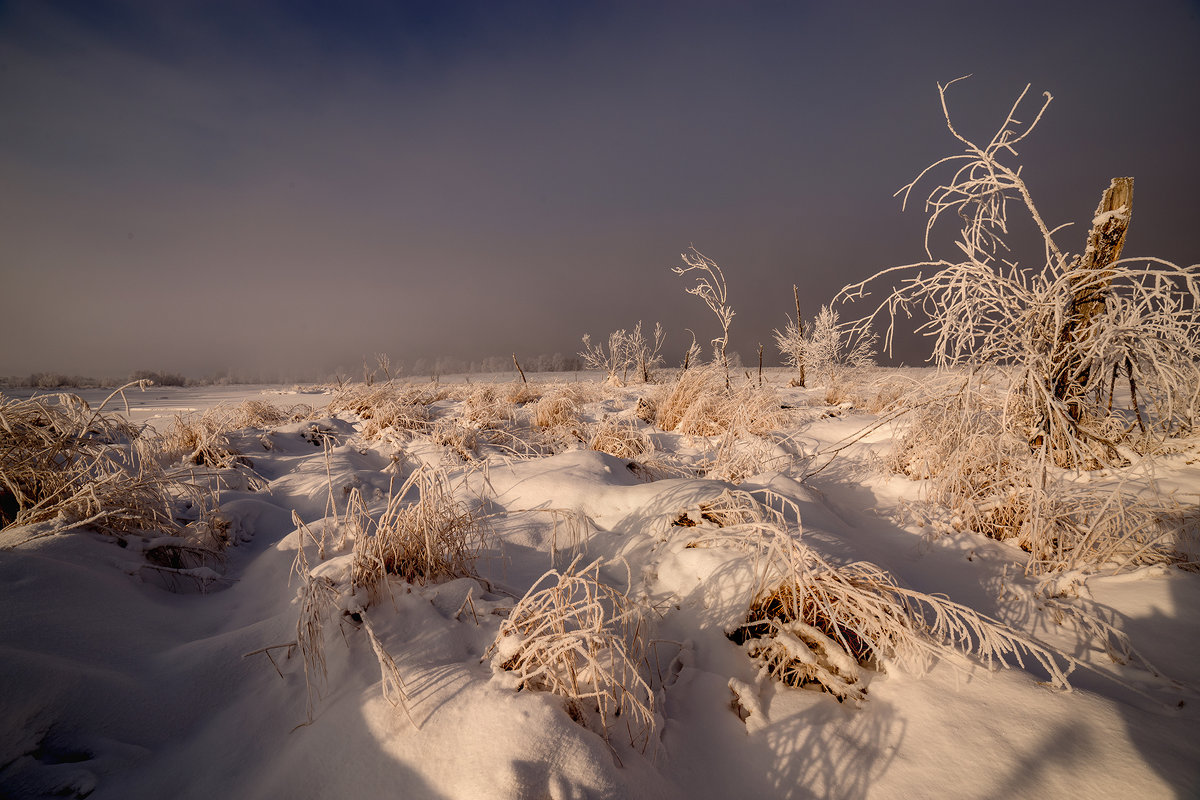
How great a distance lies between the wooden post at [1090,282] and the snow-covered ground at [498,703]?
1135 mm

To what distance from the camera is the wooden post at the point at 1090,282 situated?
7.89 feet

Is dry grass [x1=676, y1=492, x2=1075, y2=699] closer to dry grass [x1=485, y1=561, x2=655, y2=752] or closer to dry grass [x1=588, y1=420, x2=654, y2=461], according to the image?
dry grass [x1=485, y1=561, x2=655, y2=752]

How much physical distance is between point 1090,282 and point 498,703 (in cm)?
324

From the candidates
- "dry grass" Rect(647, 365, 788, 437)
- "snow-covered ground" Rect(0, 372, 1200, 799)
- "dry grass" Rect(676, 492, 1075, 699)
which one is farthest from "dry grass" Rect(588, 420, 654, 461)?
"dry grass" Rect(676, 492, 1075, 699)

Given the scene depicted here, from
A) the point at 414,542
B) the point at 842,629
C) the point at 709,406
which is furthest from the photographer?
the point at 709,406

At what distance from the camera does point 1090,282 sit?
7.23 ft

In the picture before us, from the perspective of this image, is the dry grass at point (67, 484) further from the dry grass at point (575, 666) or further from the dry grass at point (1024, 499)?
the dry grass at point (1024, 499)

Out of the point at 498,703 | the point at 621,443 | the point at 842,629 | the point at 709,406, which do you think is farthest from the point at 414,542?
the point at 709,406

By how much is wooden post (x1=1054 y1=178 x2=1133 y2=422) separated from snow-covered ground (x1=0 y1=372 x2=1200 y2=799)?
3.72 feet

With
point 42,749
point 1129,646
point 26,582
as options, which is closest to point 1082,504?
point 1129,646

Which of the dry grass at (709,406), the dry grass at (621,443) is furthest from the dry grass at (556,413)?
the dry grass at (709,406)

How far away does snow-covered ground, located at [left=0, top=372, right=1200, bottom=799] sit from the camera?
104cm

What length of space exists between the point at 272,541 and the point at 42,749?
182 centimetres

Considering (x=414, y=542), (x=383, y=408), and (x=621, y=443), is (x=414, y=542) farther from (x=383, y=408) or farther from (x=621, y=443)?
(x=383, y=408)
